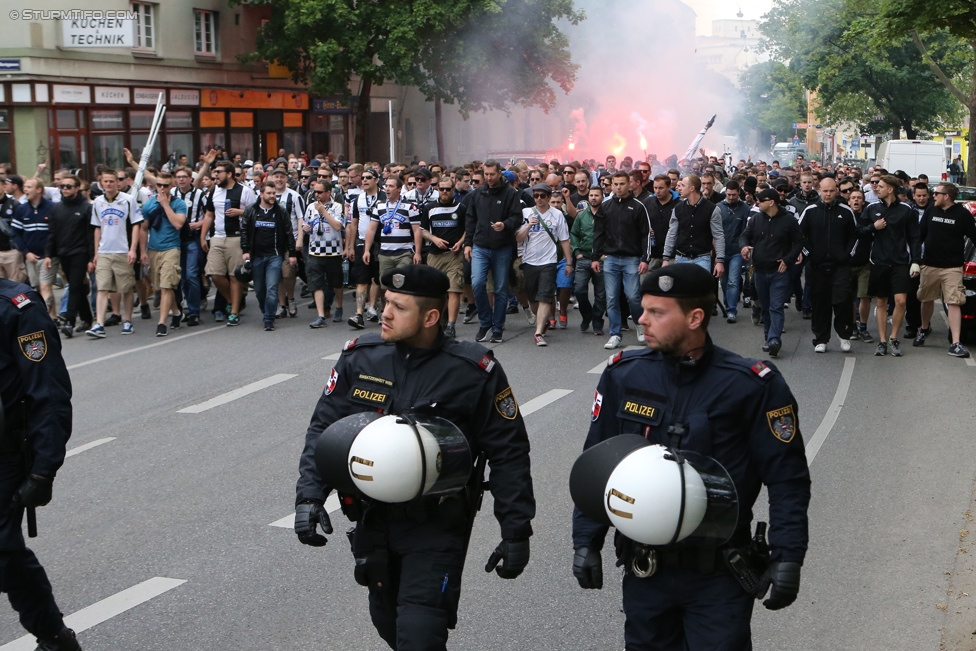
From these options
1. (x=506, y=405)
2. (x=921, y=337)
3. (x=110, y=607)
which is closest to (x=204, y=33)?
(x=921, y=337)

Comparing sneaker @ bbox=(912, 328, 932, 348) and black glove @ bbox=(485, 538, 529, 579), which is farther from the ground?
black glove @ bbox=(485, 538, 529, 579)

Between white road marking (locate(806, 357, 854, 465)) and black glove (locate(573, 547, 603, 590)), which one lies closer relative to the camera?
black glove (locate(573, 547, 603, 590))

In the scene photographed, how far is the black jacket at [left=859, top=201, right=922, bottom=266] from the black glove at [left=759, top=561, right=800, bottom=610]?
414 inches

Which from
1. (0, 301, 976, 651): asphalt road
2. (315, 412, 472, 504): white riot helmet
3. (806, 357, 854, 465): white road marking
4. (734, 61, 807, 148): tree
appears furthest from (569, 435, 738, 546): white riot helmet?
(734, 61, 807, 148): tree

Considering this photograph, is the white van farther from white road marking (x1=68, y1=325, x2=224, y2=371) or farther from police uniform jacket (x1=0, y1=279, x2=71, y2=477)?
police uniform jacket (x1=0, y1=279, x2=71, y2=477)

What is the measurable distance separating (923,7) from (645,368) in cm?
1447

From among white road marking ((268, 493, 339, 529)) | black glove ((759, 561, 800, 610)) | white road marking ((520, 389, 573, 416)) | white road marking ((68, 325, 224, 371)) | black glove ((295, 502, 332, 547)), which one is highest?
black glove ((295, 502, 332, 547))

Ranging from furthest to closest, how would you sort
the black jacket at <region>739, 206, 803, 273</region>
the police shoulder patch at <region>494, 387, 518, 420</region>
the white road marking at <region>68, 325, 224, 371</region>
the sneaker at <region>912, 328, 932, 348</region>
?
the sneaker at <region>912, 328, 932, 348</region> < the black jacket at <region>739, 206, 803, 273</region> < the white road marking at <region>68, 325, 224, 371</region> < the police shoulder patch at <region>494, 387, 518, 420</region>

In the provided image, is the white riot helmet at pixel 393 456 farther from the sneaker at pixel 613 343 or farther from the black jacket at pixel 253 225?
the black jacket at pixel 253 225

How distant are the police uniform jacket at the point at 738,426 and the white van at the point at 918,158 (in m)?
34.4

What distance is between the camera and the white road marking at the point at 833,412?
29.6 feet

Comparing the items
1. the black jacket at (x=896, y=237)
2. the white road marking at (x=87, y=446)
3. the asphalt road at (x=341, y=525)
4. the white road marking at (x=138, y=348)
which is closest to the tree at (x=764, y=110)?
the black jacket at (x=896, y=237)

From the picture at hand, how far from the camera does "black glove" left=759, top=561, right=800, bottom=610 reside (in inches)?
143

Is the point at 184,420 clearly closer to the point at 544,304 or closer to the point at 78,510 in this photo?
the point at 78,510
